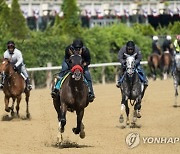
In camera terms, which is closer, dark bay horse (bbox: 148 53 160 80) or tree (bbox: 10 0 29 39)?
tree (bbox: 10 0 29 39)

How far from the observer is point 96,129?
Result: 54.7ft

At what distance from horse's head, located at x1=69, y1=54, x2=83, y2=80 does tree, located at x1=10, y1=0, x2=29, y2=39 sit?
20861 mm

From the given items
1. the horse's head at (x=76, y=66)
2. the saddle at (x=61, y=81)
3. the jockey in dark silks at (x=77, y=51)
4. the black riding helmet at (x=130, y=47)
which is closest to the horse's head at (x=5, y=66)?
the black riding helmet at (x=130, y=47)

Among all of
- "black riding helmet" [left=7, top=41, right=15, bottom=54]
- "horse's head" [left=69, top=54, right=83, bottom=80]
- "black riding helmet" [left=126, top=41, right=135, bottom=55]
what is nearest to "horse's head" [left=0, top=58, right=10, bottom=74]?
"black riding helmet" [left=7, top=41, right=15, bottom=54]

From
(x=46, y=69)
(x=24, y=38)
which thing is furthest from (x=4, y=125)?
(x=24, y=38)

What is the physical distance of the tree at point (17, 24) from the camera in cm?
3400

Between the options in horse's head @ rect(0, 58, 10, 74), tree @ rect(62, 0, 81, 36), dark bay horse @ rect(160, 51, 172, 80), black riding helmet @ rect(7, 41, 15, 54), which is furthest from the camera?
tree @ rect(62, 0, 81, 36)

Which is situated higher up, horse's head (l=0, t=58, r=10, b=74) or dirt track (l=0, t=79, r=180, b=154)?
horse's head (l=0, t=58, r=10, b=74)

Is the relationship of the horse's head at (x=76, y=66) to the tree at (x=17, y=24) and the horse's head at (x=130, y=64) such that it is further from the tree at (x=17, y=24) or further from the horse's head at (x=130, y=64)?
the tree at (x=17, y=24)

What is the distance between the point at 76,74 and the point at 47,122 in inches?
214

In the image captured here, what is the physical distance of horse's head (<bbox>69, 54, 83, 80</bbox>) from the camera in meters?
12.9

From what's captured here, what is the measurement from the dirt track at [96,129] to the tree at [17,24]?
8.56 m

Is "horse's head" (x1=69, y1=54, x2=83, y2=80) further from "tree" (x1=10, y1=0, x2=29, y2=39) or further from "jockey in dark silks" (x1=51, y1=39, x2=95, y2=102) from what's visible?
"tree" (x1=10, y1=0, x2=29, y2=39)

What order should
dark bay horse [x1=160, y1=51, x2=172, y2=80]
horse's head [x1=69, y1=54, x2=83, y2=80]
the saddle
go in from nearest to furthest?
horse's head [x1=69, y1=54, x2=83, y2=80], the saddle, dark bay horse [x1=160, y1=51, x2=172, y2=80]
